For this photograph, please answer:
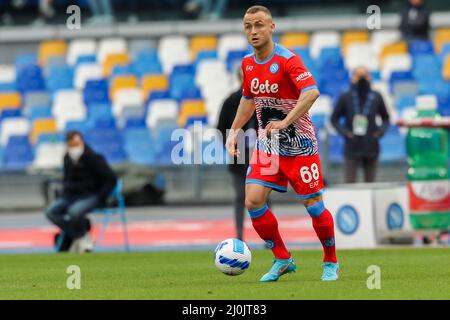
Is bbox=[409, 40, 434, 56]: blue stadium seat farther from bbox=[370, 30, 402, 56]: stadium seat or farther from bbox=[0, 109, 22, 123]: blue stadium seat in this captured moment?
bbox=[0, 109, 22, 123]: blue stadium seat

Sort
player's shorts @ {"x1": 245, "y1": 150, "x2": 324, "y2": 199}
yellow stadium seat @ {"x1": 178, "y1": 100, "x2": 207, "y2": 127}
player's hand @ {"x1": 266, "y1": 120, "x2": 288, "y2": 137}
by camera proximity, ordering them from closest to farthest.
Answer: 1. player's hand @ {"x1": 266, "y1": 120, "x2": 288, "y2": 137}
2. player's shorts @ {"x1": 245, "y1": 150, "x2": 324, "y2": 199}
3. yellow stadium seat @ {"x1": 178, "y1": 100, "x2": 207, "y2": 127}

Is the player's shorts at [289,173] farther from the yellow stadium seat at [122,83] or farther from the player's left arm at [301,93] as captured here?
the yellow stadium seat at [122,83]

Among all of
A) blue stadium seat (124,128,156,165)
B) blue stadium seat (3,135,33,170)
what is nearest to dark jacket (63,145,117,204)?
blue stadium seat (124,128,156,165)

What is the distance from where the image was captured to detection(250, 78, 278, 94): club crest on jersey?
11656mm

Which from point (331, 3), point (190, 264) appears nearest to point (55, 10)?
point (331, 3)

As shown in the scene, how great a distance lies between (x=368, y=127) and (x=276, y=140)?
9.34 m

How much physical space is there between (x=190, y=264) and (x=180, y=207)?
1254 centimetres

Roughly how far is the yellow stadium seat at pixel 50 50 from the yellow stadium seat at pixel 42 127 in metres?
3.39

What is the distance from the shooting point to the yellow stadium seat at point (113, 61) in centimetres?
3331

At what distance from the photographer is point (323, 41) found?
33156mm

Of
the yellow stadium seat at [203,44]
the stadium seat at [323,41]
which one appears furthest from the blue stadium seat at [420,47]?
the yellow stadium seat at [203,44]

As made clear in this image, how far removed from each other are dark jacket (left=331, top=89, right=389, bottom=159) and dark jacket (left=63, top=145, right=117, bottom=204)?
12.2 ft

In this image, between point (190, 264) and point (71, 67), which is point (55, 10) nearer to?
point (71, 67)

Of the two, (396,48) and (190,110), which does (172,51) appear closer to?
(190,110)
